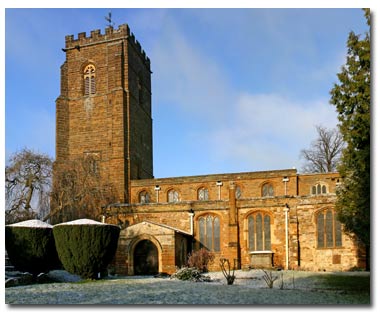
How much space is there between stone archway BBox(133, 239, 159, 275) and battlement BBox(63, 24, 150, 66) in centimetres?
1829

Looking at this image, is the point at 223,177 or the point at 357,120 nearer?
the point at 357,120

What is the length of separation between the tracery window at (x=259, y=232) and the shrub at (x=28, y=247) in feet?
38.3

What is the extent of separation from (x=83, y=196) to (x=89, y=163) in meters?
4.21

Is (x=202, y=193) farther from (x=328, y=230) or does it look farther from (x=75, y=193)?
(x=328, y=230)

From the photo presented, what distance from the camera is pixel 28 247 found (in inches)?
752

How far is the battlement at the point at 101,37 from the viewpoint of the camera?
3816 centimetres

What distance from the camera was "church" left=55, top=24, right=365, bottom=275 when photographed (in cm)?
2562

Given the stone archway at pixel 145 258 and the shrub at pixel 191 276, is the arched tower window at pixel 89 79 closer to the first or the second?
the stone archway at pixel 145 258

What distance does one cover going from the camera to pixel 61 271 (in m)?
22.6

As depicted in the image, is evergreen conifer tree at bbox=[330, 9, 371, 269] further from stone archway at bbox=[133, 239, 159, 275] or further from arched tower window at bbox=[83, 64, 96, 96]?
arched tower window at bbox=[83, 64, 96, 96]

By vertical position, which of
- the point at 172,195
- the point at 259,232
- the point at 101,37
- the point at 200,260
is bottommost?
the point at 200,260

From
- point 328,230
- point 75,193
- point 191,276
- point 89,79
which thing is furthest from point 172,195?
point 191,276

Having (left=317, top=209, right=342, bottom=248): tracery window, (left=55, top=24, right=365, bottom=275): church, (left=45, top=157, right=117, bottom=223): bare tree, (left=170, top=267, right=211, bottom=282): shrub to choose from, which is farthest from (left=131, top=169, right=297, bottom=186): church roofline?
(left=170, top=267, right=211, bottom=282): shrub

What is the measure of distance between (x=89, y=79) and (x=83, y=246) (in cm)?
2232
